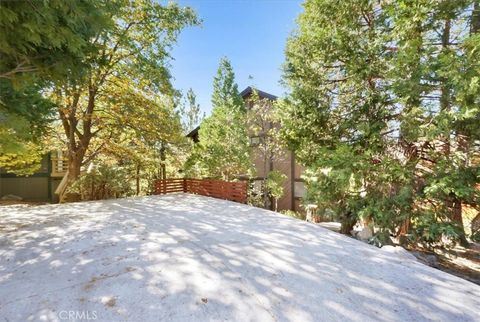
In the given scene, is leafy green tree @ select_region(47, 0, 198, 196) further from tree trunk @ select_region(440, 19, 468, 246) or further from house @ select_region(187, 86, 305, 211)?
tree trunk @ select_region(440, 19, 468, 246)

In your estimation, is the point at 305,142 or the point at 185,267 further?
the point at 305,142

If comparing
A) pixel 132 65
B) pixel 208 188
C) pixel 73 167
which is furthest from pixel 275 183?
pixel 73 167

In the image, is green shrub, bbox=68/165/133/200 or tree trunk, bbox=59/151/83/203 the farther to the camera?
green shrub, bbox=68/165/133/200

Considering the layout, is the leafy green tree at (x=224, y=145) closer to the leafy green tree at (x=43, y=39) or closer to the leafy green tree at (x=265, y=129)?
the leafy green tree at (x=265, y=129)

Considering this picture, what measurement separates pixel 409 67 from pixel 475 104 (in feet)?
4.69

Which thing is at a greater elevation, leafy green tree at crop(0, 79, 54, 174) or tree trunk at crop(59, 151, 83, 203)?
leafy green tree at crop(0, 79, 54, 174)

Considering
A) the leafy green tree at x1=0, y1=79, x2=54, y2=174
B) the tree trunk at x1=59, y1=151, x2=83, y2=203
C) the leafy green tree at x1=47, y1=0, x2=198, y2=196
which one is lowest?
the tree trunk at x1=59, y1=151, x2=83, y2=203

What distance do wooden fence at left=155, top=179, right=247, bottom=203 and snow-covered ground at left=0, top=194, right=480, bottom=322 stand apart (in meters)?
4.62

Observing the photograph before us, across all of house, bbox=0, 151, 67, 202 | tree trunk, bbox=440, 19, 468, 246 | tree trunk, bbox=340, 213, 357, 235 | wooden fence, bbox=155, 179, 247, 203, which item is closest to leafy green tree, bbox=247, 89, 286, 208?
wooden fence, bbox=155, 179, 247, 203

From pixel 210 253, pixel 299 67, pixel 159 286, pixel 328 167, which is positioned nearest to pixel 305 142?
pixel 328 167

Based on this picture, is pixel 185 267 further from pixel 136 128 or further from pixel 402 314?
pixel 136 128

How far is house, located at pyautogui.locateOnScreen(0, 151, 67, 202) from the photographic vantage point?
1470cm

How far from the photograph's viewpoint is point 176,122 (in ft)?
37.0

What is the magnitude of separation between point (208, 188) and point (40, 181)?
11.3m
